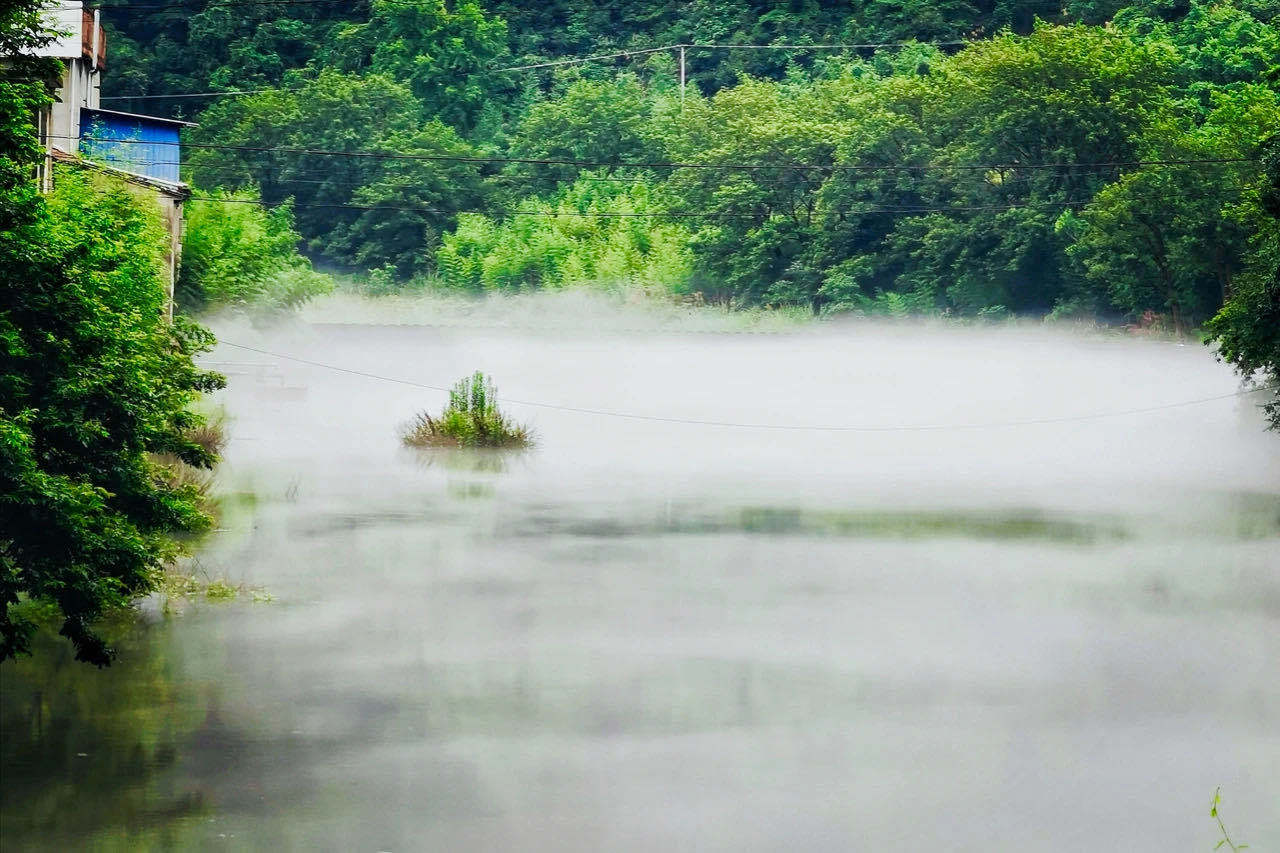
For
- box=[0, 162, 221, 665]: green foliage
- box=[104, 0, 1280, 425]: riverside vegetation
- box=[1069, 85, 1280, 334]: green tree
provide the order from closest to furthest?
1. box=[0, 162, 221, 665]: green foliage
2. box=[1069, 85, 1280, 334]: green tree
3. box=[104, 0, 1280, 425]: riverside vegetation

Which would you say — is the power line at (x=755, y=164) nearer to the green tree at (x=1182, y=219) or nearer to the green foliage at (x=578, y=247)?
the green tree at (x=1182, y=219)

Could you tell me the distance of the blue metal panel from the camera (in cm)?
3759

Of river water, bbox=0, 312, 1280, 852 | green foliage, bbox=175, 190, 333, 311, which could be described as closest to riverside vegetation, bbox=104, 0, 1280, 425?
green foliage, bbox=175, 190, 333, 311

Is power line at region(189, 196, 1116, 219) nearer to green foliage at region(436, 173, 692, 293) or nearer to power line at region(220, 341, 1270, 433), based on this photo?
green foliage at region(436, 173, 692, 293)

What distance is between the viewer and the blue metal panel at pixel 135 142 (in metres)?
37.6

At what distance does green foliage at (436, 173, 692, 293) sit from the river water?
48958 millimetres

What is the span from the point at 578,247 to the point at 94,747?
75.6 metres

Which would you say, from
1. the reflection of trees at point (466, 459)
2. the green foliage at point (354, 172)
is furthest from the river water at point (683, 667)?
the green foliage at point (354, 172)

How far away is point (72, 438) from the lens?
1466 cm

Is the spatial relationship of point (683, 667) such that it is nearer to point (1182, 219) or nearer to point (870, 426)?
point (870, 426)

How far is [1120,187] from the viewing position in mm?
65375

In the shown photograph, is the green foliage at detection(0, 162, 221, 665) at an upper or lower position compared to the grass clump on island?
upper

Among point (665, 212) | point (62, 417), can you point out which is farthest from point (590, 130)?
point (62, 417)

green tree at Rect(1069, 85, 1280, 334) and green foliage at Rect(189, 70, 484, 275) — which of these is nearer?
green tree at Rect(1069, 85, 1280, 334)
